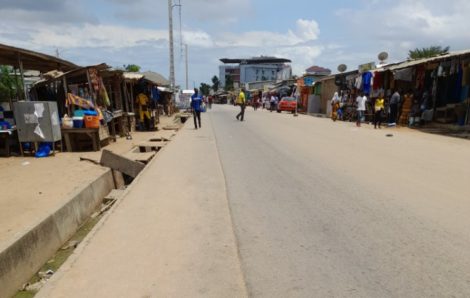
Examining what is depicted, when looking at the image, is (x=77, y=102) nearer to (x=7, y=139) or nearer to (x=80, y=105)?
(x=80, y=105)

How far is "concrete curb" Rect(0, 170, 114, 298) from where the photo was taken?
13.7ft

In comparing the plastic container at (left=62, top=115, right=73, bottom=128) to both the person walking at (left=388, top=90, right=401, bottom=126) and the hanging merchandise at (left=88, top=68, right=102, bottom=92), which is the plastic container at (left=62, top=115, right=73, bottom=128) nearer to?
the hanging merchandise at (left=88, top=68, right=102, bottom=92)

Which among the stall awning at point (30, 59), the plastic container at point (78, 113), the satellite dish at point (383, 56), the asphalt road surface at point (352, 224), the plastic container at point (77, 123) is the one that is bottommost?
the asphalt road surface at point (352, 224)

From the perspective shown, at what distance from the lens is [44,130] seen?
434 inches

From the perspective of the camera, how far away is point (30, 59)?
12.4 meters

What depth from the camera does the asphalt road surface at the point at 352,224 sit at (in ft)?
11.3

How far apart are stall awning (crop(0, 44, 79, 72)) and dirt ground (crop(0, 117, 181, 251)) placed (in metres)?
2.88

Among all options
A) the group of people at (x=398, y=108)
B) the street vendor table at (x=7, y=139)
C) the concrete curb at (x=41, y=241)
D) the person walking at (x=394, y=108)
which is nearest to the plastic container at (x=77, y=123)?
the street vendor table at (x=7, y=139)

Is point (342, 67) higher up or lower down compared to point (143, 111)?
higher up

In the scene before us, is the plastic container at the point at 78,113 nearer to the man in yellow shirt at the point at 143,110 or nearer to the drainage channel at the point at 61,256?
the drainage channel at the point at 61,256

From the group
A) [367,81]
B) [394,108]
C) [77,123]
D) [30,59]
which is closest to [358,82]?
[367,81]

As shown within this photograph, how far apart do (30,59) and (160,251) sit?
10.7 metres

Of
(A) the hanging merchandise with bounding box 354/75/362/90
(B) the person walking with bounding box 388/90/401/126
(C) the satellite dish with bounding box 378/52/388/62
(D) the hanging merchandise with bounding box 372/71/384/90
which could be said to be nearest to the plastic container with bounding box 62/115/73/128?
(B) the person walking with bounding box 388/90/401/126

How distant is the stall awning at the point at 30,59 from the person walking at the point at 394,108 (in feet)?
47.9
